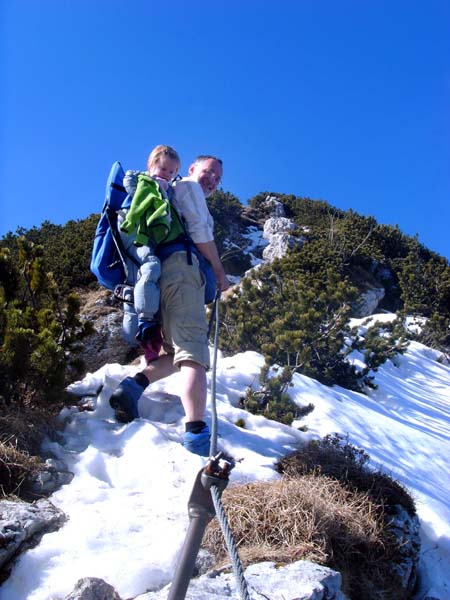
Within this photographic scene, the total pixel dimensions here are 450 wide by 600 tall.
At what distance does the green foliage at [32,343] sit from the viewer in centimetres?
323

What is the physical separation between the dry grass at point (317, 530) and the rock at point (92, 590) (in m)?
0.61

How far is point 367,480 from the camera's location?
10.9 ft

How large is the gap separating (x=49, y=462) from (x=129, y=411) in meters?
0.65

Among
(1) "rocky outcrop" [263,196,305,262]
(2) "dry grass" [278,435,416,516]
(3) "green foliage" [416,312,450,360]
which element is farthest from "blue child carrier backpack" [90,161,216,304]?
(1) "rocky outcrop" [263,196,305,262]

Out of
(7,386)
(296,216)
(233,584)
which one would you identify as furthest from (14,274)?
(296,216)

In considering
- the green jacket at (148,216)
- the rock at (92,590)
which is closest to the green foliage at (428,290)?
the green jacket at (148,216)

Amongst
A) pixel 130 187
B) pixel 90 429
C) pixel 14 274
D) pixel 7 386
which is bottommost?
pixel 90 429

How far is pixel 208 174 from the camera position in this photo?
10.4 feet

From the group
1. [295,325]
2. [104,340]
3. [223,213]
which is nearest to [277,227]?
[223,213]

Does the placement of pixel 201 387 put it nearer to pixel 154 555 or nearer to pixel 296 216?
pixel 154 555

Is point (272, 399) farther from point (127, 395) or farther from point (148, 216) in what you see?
point (148, 216)

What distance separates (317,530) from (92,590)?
1223mm

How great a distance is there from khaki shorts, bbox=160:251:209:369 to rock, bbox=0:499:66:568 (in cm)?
101

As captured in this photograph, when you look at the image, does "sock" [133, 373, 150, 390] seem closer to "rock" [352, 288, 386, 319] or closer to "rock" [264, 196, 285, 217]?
"rock" [352, 288, 386, 319]
